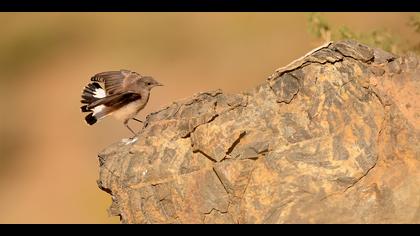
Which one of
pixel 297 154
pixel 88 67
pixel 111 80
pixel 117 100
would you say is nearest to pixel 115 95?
→ pixel 117 100

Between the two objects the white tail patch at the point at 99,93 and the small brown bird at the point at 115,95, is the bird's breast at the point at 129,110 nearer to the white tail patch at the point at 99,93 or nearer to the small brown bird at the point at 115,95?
the small brown bird at the point at 115,95

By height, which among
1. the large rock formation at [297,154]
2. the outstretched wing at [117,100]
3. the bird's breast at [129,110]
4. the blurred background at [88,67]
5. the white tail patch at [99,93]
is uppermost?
the blurred background at [88,67]

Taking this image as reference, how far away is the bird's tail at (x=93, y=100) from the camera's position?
9.78 m

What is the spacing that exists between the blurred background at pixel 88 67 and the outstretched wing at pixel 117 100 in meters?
5.85

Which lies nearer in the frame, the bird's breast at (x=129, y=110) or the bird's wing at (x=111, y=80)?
the bird's wing at (x=111, y=80)

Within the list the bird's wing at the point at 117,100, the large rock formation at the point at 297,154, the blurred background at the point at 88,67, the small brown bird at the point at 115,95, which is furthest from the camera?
the blurred background at the point at 88,67

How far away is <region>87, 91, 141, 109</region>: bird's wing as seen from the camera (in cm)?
971

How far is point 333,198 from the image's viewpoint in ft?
24.0

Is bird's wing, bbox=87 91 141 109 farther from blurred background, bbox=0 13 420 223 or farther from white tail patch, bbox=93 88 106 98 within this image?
blurred background, bbox=0 13 420 223

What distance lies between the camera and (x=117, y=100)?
→ 9.90m

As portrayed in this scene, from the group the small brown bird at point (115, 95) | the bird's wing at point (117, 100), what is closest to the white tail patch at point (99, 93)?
the small brown bird at point (115, 95)

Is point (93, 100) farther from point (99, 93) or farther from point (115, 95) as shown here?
point (115, 95)

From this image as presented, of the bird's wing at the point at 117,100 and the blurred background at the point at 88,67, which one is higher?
the blurred background at the point at 88,67
